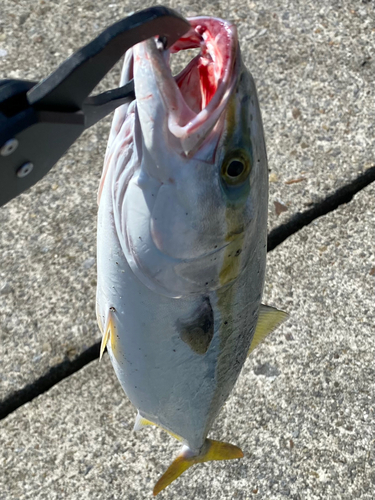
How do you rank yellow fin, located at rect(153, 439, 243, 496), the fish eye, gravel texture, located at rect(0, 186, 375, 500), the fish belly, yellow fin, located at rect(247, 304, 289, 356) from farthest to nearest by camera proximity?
gravel texture, located at rect(0, 186, 375, 500) < yellow fin, located at rect(153, 439, 243, 496) < yellow fin, located at rect(247, 304, 289, 356) < the fish belly < the fish eye

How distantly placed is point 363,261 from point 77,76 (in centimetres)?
198

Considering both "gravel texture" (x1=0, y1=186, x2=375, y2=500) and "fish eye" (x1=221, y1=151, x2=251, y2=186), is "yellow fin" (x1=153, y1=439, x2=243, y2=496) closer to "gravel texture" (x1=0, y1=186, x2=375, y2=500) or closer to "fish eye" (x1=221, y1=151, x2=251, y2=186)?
"gravel texture" (x1=0, y1=186, x2=375, y2=500)

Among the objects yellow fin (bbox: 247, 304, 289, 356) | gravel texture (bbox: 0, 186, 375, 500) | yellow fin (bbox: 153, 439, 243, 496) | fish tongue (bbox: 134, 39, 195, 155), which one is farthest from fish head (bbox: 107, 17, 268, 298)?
gravel texture (bbox: 0, 186, 375, 500)

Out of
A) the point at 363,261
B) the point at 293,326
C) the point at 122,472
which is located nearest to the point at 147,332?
the point at 122,472

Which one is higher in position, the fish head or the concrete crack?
the fish head

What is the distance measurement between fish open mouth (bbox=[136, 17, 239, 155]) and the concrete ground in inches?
59.2

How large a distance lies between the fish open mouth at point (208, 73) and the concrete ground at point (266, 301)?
1.50m

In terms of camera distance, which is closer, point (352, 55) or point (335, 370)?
point (335, 370)

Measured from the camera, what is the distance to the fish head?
1.10 metres

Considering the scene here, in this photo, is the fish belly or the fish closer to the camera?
the fish

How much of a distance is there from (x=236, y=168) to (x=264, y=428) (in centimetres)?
143

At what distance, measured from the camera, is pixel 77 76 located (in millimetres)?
950

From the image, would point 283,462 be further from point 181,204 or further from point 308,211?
point 181,204

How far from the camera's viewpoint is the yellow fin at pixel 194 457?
1.99 m
